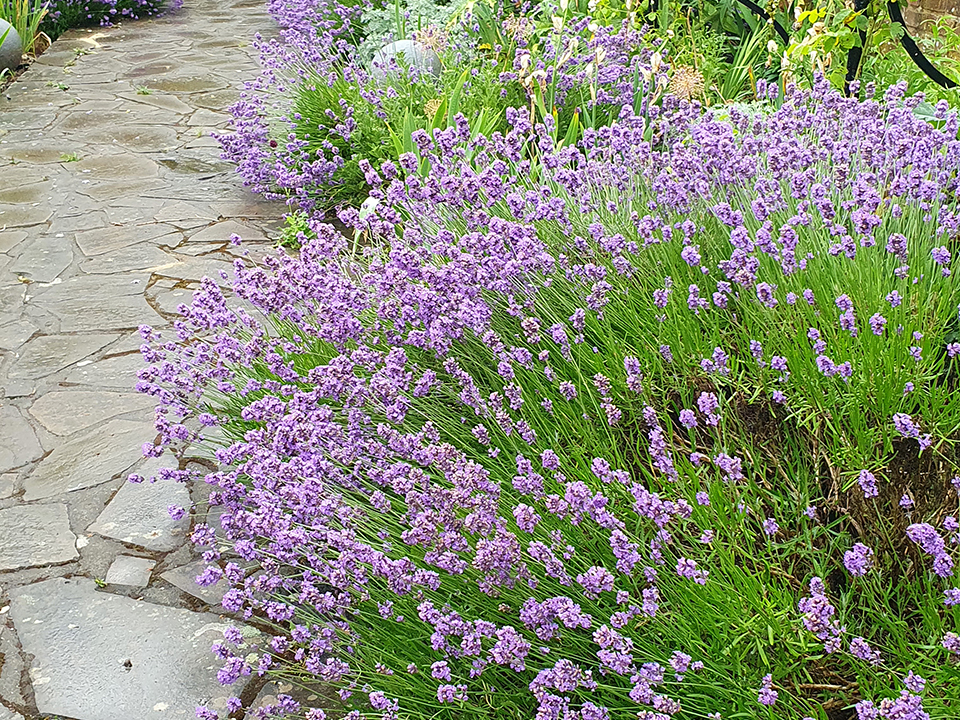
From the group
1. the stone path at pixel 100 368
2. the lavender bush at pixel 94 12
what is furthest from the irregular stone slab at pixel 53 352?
the lavender bush at pixel 94 12

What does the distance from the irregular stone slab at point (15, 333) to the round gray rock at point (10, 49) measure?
4.87 meters

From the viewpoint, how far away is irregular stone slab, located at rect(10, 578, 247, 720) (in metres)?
2.17

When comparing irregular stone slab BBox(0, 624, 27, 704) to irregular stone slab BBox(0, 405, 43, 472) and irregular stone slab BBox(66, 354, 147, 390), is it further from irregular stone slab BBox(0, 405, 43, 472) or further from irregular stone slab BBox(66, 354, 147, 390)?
irregular stone slab BBox(66, 354, 147, 390)

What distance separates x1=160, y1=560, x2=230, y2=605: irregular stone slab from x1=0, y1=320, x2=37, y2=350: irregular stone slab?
1.84 metres

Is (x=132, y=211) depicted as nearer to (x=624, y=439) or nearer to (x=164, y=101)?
(x=164, y=101)

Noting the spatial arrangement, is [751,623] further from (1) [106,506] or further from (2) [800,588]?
(1) [106,506]

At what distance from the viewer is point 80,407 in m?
3.46

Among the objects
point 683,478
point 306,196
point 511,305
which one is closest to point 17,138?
point 306,196

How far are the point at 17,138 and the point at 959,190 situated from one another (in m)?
6.37

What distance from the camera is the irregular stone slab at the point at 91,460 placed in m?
3.02

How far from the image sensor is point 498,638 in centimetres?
167

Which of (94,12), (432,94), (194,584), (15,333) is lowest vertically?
(15,333)

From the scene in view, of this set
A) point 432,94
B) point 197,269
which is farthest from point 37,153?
point 432,94

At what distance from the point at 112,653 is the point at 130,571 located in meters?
0.33
